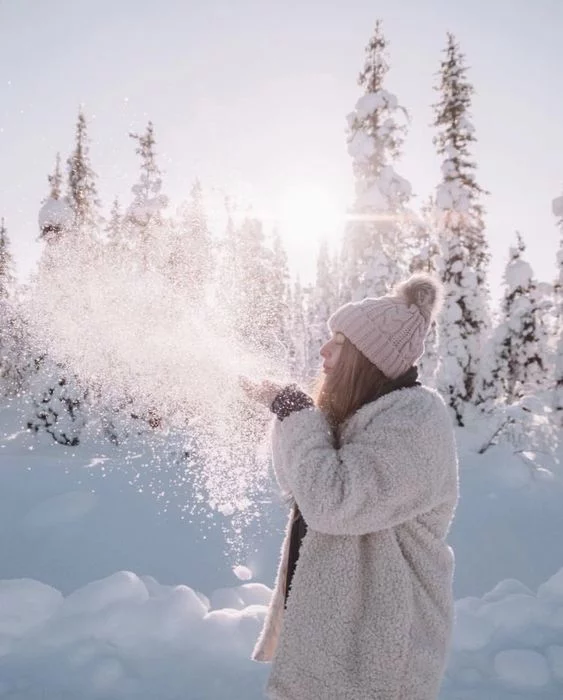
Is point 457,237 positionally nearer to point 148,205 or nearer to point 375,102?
point 375,102

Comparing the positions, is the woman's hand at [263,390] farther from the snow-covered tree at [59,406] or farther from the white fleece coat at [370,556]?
the snow-covered tree at [59,406]

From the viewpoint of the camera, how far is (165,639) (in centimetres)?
432

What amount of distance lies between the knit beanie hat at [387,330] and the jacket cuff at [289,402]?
30 cm

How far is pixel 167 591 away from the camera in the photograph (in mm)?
4852

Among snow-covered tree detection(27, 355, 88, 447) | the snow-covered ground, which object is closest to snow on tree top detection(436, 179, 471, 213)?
snow-covered tree detection(27, 355, 88, 447)

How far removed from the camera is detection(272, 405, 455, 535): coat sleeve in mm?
1996

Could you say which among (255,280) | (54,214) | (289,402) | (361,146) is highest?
(361,146)

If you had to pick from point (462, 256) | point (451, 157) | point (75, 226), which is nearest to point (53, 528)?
point (462, 256)

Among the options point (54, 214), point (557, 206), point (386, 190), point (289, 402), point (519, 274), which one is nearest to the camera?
point (289, 402)

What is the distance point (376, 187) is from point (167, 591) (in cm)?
1888

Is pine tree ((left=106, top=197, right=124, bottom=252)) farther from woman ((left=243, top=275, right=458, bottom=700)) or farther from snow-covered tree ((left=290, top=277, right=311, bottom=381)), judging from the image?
woman ((left=243, top=275, right=458, bottom=700))

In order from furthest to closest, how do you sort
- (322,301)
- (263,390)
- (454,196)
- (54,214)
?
(322,301) → (54,214) → (454,196) → (263,390)

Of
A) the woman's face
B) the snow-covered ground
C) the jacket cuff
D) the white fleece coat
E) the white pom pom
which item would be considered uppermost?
the white pom pom

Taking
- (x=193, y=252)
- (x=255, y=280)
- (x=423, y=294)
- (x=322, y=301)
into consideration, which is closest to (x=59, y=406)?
(x=193, y=252)
